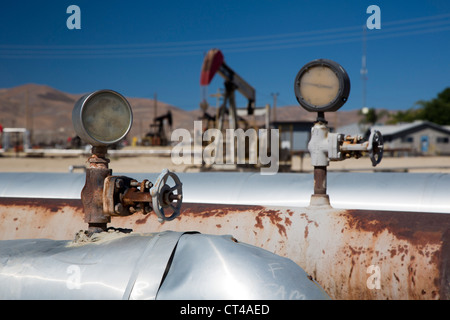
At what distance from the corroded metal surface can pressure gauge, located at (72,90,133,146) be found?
0.94m

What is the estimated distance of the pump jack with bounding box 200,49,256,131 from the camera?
13156 mm

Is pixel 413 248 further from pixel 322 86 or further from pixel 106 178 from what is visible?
pixel 106 178

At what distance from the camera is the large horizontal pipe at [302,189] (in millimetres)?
3551

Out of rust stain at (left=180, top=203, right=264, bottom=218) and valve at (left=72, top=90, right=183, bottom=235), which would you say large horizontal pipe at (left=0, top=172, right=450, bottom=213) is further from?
valve at (left=72, top=90, right=183, bottom=235)

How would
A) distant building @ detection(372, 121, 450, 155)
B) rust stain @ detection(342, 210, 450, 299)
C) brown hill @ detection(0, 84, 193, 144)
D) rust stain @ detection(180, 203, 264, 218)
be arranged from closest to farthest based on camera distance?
rust stain @ detection(342, 210, 450, 299)
rust stain @ detection(180, 203, 264, 218)
distant building @ detection(372, 121, 450, 155)
brown hill @ detection(0, 84, 193, 144)

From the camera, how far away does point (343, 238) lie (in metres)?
2.51

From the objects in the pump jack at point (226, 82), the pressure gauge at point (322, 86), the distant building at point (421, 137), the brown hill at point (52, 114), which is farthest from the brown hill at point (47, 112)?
the pressure gauge at point (322, 86)

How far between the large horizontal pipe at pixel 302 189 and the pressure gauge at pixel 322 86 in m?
0.90

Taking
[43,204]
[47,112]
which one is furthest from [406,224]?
[47,112]

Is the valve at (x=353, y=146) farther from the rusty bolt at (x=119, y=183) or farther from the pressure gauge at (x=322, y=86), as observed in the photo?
the rusty bolt at (x=119, y=183)

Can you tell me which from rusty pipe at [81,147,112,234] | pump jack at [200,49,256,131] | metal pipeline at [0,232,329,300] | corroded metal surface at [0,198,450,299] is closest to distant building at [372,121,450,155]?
pump jack at [200,49,256,131]

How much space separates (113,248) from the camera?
177cm
